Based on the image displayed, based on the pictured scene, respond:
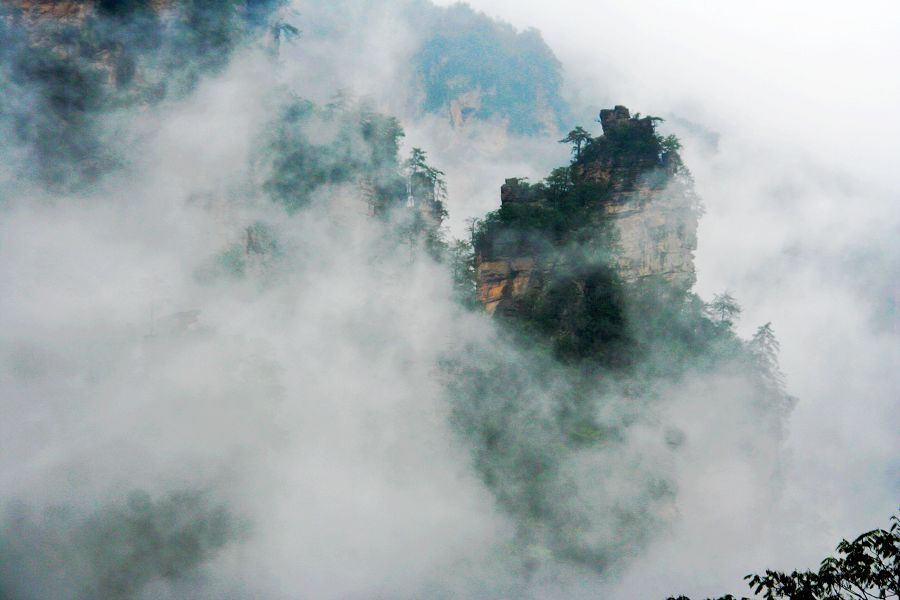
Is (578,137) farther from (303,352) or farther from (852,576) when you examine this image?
(852,576)

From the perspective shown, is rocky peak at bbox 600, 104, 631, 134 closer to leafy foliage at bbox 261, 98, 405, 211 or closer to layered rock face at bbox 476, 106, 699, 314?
layered rock face at bbox 476, 106, 699, 314

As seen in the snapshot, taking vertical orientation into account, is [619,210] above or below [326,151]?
below

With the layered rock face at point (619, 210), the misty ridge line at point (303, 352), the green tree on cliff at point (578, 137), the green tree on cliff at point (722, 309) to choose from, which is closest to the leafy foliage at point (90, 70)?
the misty ridge line at point (303, 352)

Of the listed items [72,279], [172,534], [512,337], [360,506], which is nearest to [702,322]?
[512,337]

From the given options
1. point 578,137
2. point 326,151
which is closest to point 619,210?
point 578,137

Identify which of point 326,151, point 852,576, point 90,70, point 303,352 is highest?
point 326,151

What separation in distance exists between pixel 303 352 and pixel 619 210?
51.1ft

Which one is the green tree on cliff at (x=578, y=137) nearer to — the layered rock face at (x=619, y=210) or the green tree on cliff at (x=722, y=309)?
the layered rock face at (x=619, y=210)

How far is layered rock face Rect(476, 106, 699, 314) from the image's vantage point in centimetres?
3250

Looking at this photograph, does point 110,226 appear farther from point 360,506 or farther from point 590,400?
point 590,400

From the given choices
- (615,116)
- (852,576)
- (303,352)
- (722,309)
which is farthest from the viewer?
(722,309)

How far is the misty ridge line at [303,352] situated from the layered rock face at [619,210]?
0.53ft

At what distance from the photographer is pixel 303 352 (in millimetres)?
31016

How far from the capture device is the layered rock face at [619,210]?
3250 cm
